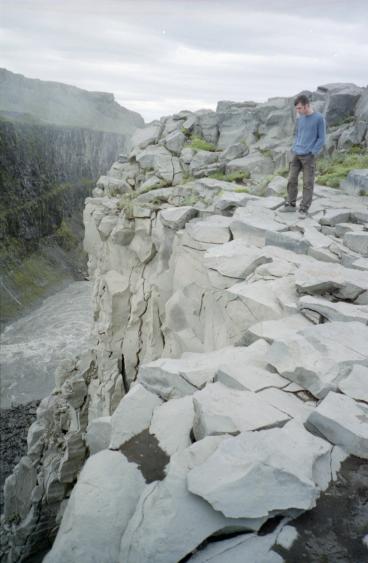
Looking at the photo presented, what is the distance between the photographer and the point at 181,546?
11.9 ft

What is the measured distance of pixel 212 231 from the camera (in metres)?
12.5

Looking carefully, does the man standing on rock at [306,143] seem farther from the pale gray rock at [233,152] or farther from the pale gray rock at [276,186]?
the pale gray rock at [233,152]

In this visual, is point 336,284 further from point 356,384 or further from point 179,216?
point 179,216

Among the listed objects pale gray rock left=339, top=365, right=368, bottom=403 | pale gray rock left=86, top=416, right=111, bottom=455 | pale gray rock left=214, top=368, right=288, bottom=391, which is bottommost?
pale gray rock left=86, top=416, right=111, bottom=455

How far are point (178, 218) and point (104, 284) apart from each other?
795 centimetres

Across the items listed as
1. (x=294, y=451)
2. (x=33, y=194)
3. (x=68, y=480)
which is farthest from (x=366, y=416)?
(x=33, y=194)

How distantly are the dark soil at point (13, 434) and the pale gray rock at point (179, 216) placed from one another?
715 inches

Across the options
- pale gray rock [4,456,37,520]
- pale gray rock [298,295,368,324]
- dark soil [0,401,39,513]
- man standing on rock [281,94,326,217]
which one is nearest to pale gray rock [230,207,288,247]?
man standing on rock [281,94,326,217]

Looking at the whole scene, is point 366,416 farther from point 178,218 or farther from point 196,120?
point 196,120

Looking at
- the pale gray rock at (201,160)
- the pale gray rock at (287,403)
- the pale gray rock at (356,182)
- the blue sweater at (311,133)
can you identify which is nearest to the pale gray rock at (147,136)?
the pale gray rock at (201,160)

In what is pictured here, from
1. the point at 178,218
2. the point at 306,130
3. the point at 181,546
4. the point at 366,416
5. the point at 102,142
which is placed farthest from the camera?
the point at 102,142

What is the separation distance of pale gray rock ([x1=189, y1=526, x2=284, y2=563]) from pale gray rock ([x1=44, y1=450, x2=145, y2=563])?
2.83ft

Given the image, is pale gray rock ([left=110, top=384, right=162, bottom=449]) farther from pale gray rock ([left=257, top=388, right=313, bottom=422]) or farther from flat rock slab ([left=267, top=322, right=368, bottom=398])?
flat rock slab ([left=267, top=322, right=368, bottom=398])

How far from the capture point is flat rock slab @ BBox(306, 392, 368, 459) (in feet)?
14.8
